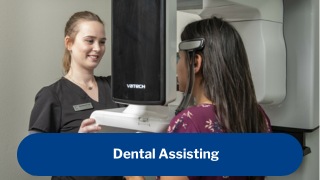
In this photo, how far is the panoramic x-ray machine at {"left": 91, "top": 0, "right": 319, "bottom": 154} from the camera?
0.56 meters

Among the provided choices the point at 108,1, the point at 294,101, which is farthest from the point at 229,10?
the point at 108,1

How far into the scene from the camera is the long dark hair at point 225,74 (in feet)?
2.19

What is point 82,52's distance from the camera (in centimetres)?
107

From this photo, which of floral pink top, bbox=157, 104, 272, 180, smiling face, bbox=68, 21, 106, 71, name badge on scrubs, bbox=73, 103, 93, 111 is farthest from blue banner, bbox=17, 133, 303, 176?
smiling face, bbox=68, 21, 106, 71

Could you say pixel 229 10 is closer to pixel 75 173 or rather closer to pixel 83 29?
pixel 83 29

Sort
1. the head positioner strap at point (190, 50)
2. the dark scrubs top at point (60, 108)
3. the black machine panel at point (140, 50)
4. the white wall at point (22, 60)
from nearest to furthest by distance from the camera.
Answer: the black machine panel at point (140, 50) < the head positioner strap at point (190, 50) < the dark scrubs top at point (60, 108) < the white wall at point (22, 60)

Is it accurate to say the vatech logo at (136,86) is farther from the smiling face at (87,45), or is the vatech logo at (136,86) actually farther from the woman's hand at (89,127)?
the smiling face at (87,45)

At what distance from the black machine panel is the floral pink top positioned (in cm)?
8

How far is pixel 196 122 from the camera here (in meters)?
0.61

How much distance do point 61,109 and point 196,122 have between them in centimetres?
62

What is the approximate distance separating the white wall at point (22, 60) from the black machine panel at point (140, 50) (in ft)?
3.15

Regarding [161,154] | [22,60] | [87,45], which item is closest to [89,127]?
[161,154]

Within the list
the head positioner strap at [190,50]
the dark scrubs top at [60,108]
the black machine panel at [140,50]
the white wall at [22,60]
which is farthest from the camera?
the white wall at [22,60]

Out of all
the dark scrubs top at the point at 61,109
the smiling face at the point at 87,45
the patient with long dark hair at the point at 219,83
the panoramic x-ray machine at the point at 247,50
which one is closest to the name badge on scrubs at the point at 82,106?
the dark scrubs top at the point at 61,109
